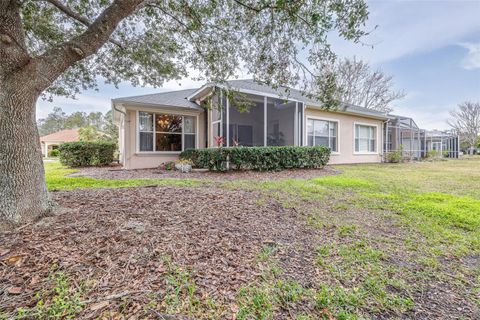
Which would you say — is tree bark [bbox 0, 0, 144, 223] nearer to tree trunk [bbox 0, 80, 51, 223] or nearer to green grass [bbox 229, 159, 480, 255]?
tree trunk [bbox 0, 80, 51, 223]

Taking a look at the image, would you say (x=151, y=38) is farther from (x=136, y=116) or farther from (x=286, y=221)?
(x=286, y=221)

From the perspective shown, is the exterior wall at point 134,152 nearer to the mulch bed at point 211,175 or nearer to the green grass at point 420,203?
the mulch bed at point 211,175

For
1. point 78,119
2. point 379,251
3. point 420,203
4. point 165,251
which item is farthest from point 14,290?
point 78,119

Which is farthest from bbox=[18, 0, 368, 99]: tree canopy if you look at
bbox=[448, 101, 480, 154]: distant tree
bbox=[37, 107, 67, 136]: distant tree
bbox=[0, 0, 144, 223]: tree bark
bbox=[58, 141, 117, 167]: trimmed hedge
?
bbox=[37, 107, 67, 136]: distant tree

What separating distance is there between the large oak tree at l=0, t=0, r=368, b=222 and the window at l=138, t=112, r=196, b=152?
3.65 m

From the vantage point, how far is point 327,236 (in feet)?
10.3

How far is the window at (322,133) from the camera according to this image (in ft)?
43.4

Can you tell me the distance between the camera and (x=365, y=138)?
15.7 m

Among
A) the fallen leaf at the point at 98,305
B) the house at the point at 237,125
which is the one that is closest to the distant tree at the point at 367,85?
the house at the point at 237,125

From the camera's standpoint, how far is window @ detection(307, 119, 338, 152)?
43.4 ft

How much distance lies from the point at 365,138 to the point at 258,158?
1025 centimetres

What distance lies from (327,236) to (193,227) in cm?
179

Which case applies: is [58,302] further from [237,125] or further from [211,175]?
[237,125]

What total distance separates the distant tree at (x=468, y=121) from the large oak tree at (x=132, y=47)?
43.1m
